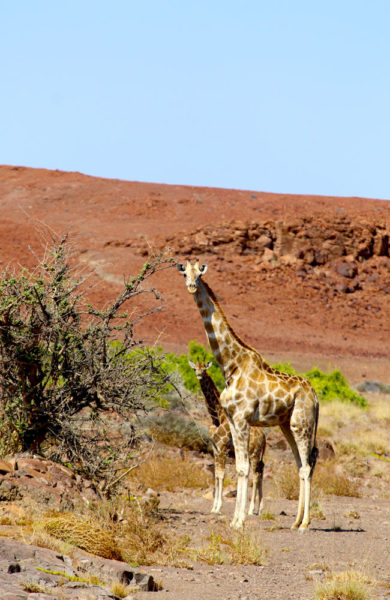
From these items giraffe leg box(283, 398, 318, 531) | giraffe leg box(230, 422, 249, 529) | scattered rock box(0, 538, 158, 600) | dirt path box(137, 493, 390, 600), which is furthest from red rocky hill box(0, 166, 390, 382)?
scattered rock box(0, 538, 158, 600)

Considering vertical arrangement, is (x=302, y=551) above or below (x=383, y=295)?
below

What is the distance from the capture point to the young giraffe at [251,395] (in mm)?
11156

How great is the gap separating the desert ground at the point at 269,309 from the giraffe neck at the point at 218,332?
2170 millimetres

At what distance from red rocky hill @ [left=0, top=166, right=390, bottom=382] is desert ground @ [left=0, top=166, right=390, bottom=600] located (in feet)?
0.41

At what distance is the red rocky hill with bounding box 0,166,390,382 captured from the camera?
4525 cm

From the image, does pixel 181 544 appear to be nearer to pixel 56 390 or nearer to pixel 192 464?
pixel 56 390

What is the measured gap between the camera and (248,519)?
12.0 meters

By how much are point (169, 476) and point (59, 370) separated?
4.27 m

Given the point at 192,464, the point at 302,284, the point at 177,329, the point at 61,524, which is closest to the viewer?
the point at 61,524

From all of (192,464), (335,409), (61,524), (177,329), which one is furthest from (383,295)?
(61,524)

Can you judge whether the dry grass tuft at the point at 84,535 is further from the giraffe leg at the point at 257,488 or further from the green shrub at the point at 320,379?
the green shrub at the point at 320,379

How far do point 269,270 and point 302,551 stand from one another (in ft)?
142

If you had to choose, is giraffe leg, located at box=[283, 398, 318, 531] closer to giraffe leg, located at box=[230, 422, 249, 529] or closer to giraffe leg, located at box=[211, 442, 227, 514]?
giraffe leg, located at box=[230, 422, 249, 529]

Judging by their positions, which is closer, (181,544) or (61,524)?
(61,524)
